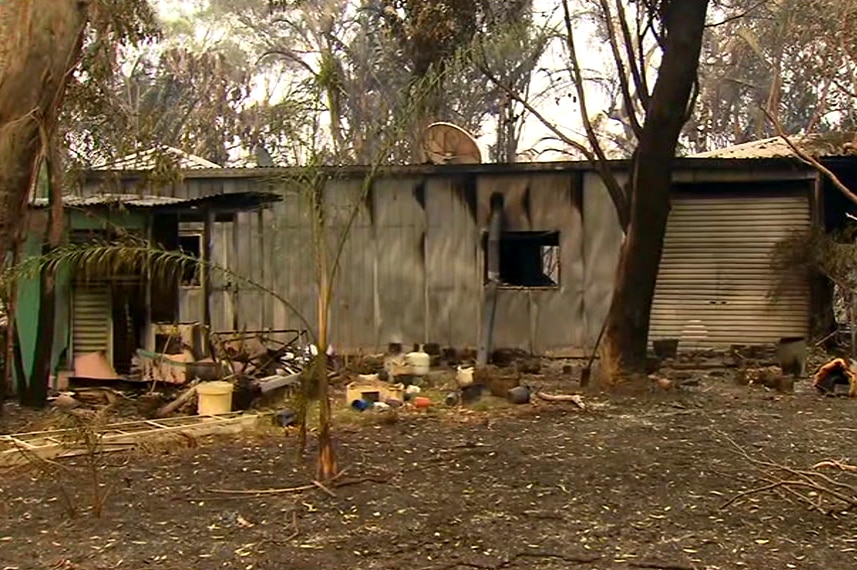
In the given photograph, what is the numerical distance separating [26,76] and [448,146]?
325 inches

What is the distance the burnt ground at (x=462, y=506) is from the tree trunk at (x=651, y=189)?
2007 millimetres

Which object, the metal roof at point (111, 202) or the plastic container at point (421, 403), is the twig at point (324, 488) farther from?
the metal roof at point (111, 202)

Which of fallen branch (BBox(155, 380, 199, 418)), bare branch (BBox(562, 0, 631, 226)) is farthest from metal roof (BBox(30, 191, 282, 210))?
bare branch (BBox(562, 0, 631, 226))

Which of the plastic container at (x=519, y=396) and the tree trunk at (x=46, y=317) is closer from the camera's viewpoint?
the tree trunk at (x=46, y=317)

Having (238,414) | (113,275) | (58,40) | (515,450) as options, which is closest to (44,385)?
(113,275)

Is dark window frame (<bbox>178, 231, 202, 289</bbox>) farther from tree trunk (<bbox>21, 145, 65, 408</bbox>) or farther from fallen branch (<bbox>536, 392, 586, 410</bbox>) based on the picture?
fallen branch (<bbox>536, 392, 586, 410</bbox>)

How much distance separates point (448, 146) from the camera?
44.5 feet

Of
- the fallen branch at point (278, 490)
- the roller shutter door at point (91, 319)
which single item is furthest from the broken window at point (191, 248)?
the fallen branch at point (278, 490)

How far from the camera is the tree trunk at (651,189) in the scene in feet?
31.6

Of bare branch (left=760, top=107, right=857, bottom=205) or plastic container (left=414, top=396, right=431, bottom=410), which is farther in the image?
plastic container (left=414, top=396, right=431, bottom=410)

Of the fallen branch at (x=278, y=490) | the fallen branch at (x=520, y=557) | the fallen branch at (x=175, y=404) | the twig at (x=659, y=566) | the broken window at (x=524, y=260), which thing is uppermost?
the broken window at (x=524, y=260)

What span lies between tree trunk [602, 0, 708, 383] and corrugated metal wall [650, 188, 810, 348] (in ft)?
10.4

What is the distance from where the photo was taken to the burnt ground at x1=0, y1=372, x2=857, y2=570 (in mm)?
4512

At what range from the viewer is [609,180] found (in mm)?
10414
